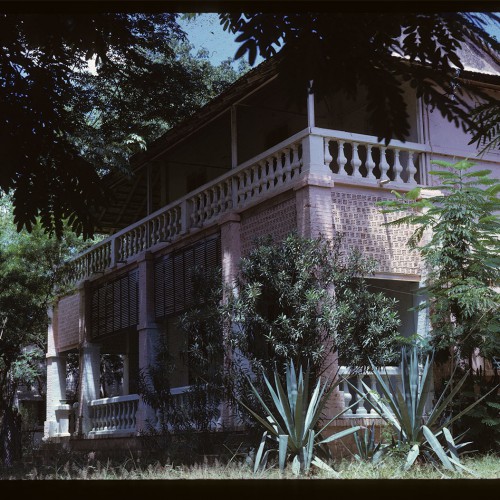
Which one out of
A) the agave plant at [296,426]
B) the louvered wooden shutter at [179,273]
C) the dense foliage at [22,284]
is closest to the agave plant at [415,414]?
the agave plant at [296,426]

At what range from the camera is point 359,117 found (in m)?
12.5

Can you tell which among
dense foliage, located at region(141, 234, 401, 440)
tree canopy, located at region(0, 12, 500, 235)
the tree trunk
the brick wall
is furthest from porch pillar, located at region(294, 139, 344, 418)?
the brick wall

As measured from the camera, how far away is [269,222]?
11.4 metres

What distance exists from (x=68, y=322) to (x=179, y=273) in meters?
4.81

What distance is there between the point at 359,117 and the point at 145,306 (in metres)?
4.61

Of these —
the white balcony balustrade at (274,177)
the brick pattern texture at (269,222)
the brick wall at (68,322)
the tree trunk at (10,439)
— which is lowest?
the tree trunk at (10,439)

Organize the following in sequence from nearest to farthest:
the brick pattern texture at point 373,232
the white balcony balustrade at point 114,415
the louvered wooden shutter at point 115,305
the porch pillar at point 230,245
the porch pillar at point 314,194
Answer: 1. the porch pillar at point 314,194
2. the brick pattern texture at point 373,232
3. the porch pillar at point 230,245
4. the white balcony balustrade at point 114,415
5. the louvered wooden shutter at point 115,305

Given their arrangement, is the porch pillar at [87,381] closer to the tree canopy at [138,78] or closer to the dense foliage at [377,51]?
the tree canopy at [138,78]

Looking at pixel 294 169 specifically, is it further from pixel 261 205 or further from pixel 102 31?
pixel 102 31

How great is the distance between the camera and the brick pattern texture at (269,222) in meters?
11.0

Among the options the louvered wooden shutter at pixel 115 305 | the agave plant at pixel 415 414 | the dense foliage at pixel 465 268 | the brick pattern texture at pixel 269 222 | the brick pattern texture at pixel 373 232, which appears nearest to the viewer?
the agave plant at pixel 415 414

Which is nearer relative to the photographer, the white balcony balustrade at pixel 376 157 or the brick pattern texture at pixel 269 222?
the white balcony balustrade at pixel 376 157

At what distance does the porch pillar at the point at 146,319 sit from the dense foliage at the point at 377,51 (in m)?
8.64

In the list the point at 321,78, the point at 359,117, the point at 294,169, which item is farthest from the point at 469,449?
the point at 321,78
